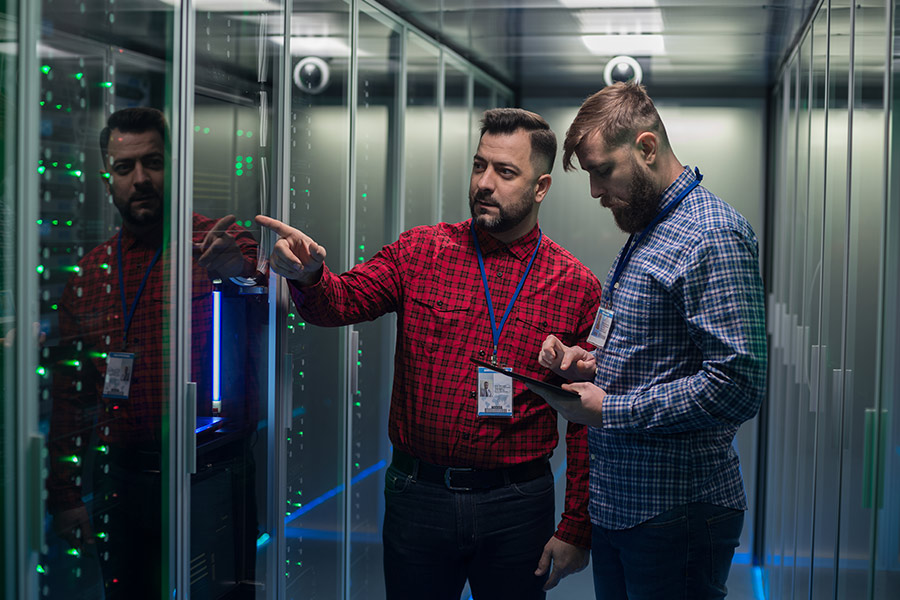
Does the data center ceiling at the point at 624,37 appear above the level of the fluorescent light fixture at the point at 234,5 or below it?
above

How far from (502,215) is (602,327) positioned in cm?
50

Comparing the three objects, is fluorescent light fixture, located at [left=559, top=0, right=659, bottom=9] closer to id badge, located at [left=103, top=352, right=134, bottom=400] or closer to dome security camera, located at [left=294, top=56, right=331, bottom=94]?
dome security camera, located at [left=294, top=56, right=331, bottom=94]

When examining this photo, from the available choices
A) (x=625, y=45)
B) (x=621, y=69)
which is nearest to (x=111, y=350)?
(x=625, y=45)

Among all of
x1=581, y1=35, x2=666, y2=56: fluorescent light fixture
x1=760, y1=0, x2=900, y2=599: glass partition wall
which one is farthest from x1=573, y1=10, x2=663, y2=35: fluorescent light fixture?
x1=760, y1=0, x2=900, y2=599: glass partition wall

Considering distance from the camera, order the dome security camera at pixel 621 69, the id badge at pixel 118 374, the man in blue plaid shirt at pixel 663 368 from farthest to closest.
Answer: the dome security camera at pixel 621 69, the man in blue plaid shirt at pixel 663 368, the id badge at pixel 118 374

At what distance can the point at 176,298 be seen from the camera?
1819 millimetres

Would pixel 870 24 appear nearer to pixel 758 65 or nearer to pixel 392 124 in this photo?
pixel 392 124

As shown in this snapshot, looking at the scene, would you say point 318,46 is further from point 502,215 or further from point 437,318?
point 437,318

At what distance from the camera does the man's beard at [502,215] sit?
2330 mm

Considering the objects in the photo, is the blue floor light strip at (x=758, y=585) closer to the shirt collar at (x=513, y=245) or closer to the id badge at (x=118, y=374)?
the shirt collar at (x=513, y=245)

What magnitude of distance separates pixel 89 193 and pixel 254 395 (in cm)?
83

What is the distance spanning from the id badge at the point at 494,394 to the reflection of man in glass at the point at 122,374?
72cm

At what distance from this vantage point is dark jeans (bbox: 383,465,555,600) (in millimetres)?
2221

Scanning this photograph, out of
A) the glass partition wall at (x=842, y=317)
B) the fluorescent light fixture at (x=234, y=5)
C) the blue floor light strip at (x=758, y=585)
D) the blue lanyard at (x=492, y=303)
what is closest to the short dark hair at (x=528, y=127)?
the blue lanyard at (x=492, y=303)
